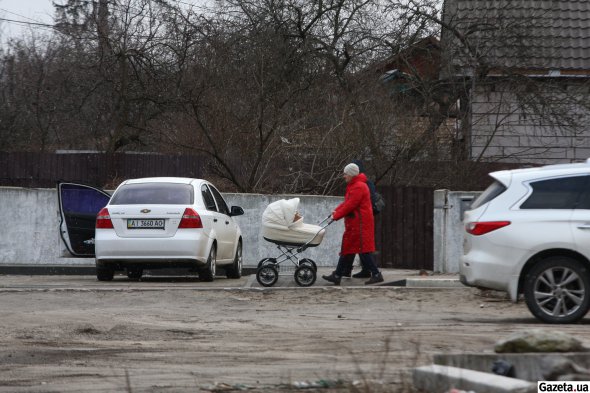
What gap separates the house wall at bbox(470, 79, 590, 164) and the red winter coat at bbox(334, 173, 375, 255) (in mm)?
9088

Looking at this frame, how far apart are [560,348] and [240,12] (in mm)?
27571

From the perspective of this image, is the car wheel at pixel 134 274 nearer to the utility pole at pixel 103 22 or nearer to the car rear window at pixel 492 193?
the car rear window at pixel 492 193

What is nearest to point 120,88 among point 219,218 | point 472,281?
point 219,218

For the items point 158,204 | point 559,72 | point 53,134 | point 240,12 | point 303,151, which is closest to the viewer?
point 158,204

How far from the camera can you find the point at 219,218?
18578 mm

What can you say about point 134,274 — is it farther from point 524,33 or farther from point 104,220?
point 524,33

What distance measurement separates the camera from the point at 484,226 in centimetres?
1200

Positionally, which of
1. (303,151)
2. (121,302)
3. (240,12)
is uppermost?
(240,12)

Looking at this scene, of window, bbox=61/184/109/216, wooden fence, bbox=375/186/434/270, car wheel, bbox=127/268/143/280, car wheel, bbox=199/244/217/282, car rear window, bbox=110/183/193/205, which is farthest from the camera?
wooden fence, bbox=375/186/434/270

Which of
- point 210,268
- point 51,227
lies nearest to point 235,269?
point 210,268

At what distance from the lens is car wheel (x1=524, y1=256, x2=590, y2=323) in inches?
456

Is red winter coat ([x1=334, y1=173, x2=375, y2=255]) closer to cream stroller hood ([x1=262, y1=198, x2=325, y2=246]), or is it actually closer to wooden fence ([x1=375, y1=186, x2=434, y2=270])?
cream stroller hood ([x1=262, y1=198, x2=325, y2=246])

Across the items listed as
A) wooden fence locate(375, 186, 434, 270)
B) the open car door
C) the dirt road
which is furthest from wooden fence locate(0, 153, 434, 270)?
the dirt road

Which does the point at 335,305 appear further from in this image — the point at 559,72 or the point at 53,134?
the point at 53,134
